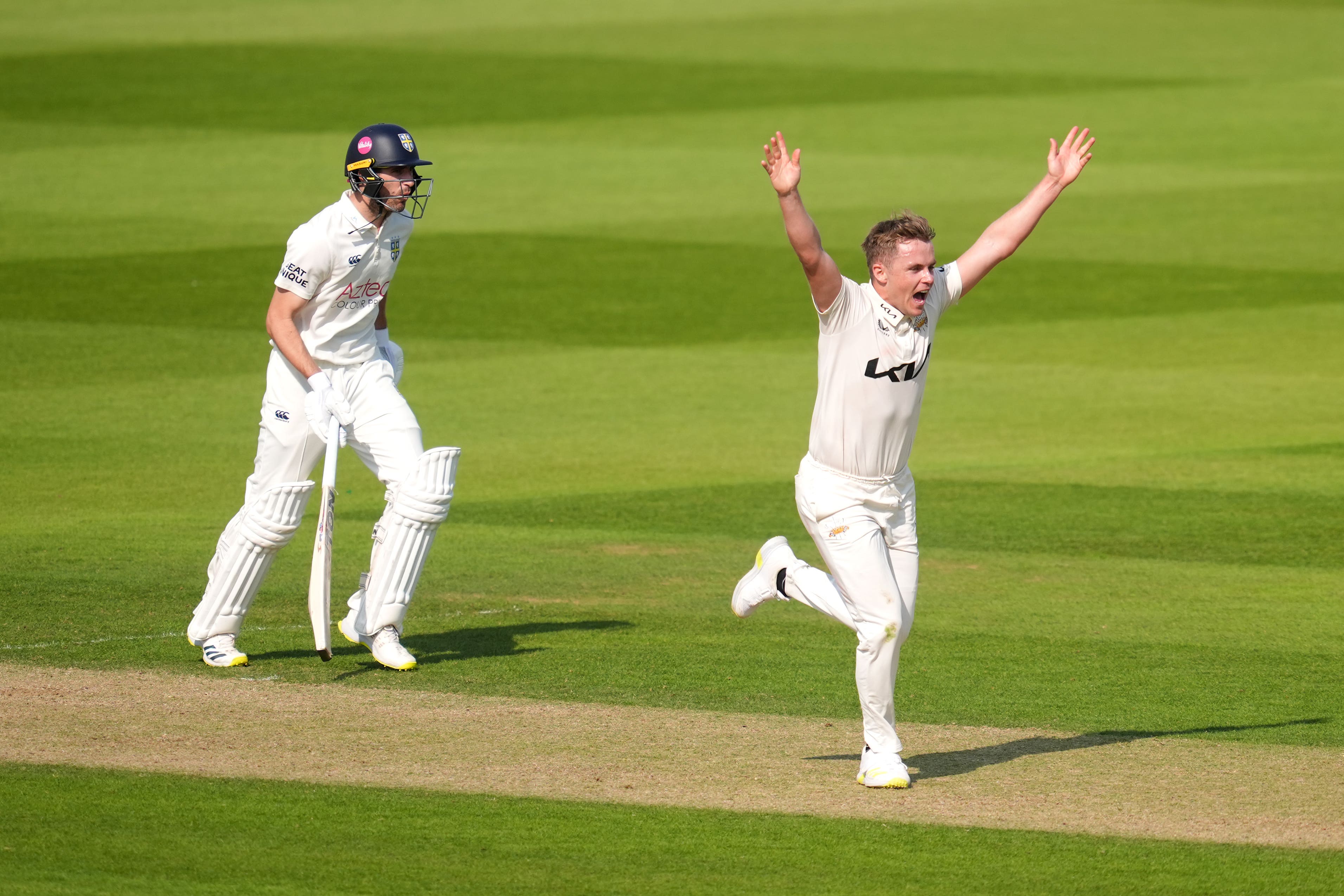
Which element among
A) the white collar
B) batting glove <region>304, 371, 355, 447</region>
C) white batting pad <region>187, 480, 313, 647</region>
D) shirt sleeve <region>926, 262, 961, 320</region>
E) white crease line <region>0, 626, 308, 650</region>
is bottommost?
white crease line <region>0, 626, 308, 650</region>

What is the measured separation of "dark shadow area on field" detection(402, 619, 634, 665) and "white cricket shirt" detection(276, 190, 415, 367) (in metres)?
1.33

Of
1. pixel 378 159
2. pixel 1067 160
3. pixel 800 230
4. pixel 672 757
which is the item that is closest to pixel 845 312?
pixel 800 230

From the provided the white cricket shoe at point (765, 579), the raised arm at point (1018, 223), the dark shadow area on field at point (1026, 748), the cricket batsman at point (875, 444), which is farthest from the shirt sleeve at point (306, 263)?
the dark shadow area on field at point (1026, 748)

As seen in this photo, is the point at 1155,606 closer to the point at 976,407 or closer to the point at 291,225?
the point at 976,407

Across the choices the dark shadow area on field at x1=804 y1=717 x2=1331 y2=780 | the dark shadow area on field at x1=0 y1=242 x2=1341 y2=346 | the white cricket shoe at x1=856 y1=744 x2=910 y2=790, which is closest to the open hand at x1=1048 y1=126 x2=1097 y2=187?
the dark shadow area on field at x1=804 y1=717 x2=1331 y2=780

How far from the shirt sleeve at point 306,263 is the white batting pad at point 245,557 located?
859mm

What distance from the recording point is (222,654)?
9.05 meters

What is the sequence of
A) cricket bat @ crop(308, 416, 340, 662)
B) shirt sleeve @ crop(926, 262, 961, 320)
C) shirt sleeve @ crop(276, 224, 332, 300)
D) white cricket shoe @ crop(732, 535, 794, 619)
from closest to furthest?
shirt sleeve @ crop(926, 262, 961, 320)
white cricket shoe @ crop(732, 535, 794, 619)
cricket bat @ crop(308, 416, 340, 662)
shirt sleeve @ crop(276, 224, 332, 300)

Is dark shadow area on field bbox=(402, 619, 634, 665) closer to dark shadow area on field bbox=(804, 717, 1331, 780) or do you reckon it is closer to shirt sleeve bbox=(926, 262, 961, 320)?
dark shadow area on field bbox=(804, 717, 1331, 780)

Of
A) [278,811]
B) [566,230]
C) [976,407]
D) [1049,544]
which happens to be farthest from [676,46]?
[278,811]

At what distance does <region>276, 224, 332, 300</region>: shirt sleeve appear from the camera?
9.13 m

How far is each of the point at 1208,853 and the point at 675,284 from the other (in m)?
15.3

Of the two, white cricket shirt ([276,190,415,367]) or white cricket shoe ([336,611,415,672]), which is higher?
white cricket shirt ([276,190,415,367])

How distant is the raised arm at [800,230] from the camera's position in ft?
23.1
